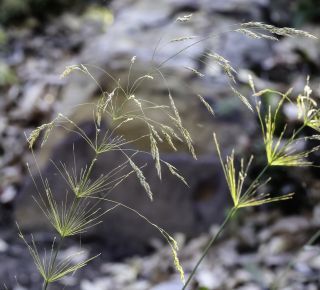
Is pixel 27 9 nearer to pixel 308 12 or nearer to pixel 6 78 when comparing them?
pixel 6 78

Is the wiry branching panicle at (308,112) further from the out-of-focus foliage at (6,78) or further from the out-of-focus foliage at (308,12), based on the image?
the out-of-focus foliage at (6,78)

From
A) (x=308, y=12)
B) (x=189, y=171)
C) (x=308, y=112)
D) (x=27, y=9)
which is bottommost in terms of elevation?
(x=27, y=9)

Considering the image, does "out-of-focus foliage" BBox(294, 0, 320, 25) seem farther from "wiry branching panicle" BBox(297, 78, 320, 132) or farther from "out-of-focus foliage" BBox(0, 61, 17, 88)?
"wiry branching panicle" BBox(297, 78, 320, 132)

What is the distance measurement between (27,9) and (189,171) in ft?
13.7

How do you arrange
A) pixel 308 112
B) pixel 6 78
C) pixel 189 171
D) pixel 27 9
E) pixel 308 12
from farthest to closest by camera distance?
pixel 27 9, pixel 6 78, pixel 308 12, pixel 189 171, pixel 308 112

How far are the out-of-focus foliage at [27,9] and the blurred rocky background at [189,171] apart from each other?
185cm

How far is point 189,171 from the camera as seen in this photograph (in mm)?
3549

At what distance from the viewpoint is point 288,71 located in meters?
4.24

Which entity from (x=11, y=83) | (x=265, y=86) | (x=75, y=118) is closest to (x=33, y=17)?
(x=11, y=83)

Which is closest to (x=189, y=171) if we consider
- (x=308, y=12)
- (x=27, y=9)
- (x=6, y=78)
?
(x=308, y=12)

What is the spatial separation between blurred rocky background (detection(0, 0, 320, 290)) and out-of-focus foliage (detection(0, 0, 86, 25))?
1.85 meters

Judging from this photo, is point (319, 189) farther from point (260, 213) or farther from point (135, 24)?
point (135, 24)

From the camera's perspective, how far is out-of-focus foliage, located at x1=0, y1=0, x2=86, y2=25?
272 inches

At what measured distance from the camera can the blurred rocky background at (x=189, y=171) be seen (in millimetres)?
3203
